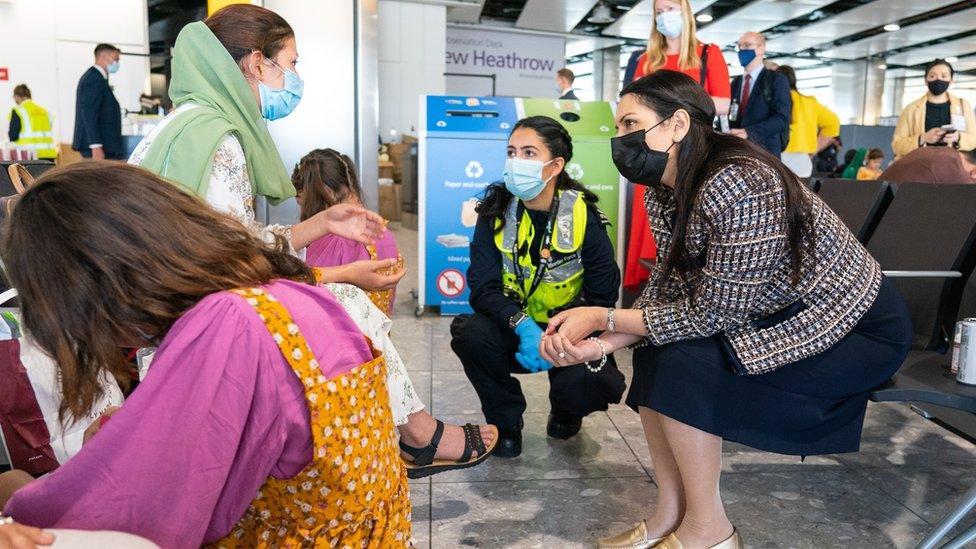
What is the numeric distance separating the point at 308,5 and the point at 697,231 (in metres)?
3.93

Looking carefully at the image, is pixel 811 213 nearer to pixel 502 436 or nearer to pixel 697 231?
pixel 697 231

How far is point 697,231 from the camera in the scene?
5.88ft

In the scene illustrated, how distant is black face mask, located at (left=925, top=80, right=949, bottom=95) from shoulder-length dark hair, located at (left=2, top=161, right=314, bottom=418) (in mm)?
5131

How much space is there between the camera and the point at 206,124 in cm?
183

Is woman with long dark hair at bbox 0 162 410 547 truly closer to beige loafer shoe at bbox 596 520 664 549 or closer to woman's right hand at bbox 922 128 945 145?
beige loafer shoe at bbox 596 520 664 549

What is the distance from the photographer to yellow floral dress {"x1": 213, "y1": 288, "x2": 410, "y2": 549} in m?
0.94

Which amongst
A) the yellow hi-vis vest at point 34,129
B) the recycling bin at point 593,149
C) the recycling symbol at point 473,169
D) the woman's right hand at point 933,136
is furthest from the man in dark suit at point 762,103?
the yellow hi-vis vest at point 34,129

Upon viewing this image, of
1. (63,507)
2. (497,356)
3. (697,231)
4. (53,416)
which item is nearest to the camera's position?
(63,507)

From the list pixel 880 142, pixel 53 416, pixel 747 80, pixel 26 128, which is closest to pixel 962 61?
pixel 880 142

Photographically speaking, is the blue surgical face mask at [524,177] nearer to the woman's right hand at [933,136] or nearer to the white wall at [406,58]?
the woman's right hand at [933,136]

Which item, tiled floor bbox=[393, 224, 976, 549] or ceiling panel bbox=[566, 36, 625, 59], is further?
ceiling panel bbox=[566, 36, 625, 59]

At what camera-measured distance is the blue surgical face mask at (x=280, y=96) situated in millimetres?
2121

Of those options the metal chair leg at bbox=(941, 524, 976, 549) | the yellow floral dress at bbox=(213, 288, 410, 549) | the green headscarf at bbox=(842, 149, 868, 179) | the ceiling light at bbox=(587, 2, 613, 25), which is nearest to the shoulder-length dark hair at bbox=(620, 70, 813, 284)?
the metal chair leg at bbox=(941, 524, 976, 549)

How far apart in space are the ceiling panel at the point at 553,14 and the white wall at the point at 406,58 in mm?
2182
